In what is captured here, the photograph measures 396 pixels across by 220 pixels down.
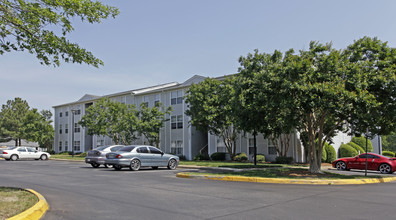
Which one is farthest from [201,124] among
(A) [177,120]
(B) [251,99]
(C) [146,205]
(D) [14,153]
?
(C) [146,205]

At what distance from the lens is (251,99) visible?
16.7m

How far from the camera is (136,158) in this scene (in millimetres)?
19000

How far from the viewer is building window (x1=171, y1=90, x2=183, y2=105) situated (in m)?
38.3

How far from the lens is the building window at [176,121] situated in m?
38.1

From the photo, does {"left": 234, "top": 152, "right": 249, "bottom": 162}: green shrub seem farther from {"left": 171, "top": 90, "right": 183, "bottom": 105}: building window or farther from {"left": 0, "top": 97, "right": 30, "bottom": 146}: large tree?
{"left": 0, "top": 97, "right": 30, "bottom": 146}: large tree

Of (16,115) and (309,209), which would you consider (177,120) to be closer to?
(309,209)

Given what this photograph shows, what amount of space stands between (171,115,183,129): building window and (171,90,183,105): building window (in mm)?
1685

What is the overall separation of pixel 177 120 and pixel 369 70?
84.5ft

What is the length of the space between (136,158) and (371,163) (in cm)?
1561

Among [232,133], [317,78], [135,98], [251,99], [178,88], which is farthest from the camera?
[135,98]

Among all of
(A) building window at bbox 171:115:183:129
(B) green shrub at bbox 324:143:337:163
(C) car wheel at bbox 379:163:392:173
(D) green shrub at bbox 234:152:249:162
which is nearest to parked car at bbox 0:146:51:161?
(A) building window at bbox 171:115:183:129

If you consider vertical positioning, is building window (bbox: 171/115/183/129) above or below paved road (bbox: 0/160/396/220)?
above

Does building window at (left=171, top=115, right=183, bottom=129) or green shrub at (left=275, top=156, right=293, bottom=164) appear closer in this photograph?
green shrub at (left=275, top=156, right=293, bottom=164)

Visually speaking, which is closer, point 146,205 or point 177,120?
point 146,205
